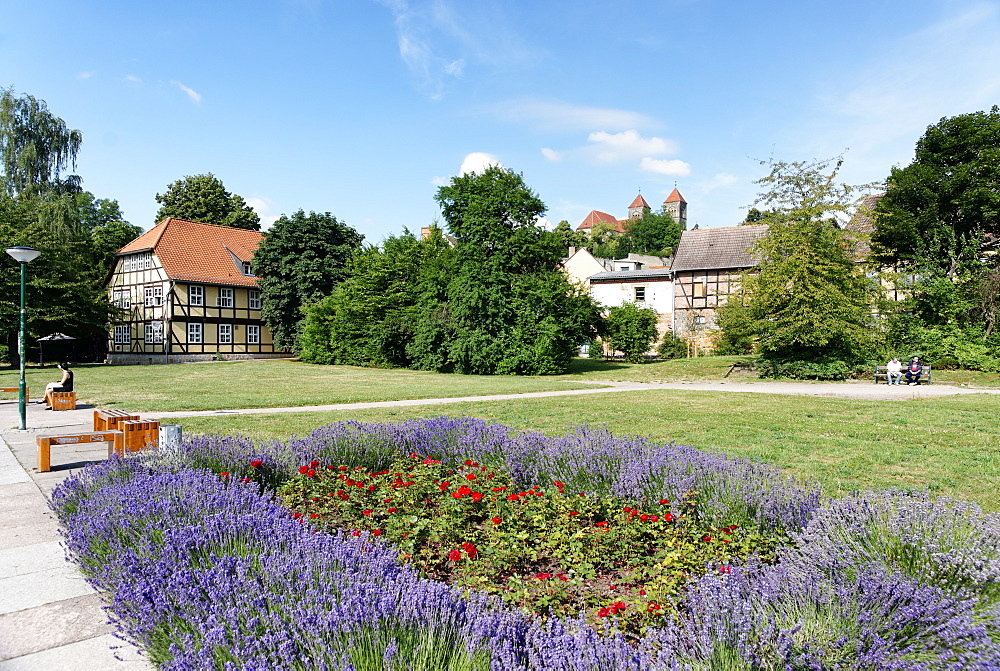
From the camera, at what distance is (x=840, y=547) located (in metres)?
3.41

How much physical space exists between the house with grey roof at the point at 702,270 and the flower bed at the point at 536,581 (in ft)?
135

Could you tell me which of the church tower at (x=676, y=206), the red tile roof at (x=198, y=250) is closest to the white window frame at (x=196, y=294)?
the red tile roof at (x=198, y=250)

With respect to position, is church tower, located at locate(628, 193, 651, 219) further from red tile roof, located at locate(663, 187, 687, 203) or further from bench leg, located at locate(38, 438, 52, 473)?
bench leg, located at locate(38, 438, 52, 473)

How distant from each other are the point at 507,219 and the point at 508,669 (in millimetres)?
27911

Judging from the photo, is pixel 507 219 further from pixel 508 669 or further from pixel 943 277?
pixel 508 669

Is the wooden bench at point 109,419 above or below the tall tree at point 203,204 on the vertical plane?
below

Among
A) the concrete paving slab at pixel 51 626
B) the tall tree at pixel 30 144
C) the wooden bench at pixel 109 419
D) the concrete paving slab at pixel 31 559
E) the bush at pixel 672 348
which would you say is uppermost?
the tall tree at pixel 30 144

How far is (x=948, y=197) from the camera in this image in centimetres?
2905

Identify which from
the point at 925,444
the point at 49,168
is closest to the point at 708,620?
the point at 925,444

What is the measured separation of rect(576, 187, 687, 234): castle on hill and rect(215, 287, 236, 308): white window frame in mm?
103827

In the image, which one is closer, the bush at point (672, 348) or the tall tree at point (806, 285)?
the tall tree at point (806, 285)

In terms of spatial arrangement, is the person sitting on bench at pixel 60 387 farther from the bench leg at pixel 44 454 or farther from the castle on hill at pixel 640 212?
the castle on hill at pixel 640 212

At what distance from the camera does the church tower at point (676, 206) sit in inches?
5610

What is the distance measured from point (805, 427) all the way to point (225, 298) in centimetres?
4210
